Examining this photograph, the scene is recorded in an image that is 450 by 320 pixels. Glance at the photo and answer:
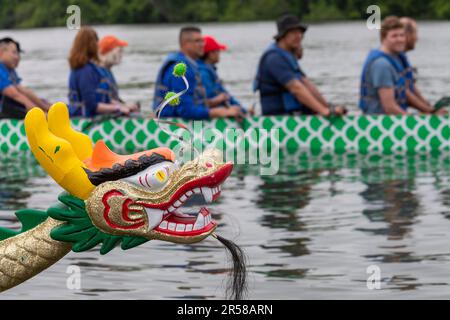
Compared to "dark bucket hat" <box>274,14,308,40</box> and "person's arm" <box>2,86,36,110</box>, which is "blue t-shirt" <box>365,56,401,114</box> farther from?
"person's arm" <box>2,86,36,110</box>

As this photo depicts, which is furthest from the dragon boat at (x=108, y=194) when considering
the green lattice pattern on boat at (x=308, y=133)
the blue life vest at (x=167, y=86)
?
the blue life vest at (x=167, y=86)

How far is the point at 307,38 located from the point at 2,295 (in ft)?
167

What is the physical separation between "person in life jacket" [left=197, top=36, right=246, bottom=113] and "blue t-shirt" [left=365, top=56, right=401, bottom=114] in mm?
1648

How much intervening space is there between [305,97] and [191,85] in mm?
1363

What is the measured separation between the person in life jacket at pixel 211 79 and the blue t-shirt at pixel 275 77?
0.39 metres

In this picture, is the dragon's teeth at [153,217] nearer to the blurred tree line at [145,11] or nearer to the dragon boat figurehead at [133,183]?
the dragon boat figurehead at [133,183]

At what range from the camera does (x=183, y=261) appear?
10.7 m

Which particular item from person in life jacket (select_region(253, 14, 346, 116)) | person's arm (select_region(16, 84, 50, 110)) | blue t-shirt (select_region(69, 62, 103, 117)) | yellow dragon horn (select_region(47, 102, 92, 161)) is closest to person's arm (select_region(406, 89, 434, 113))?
person in life jacket (select_region(253, 14, 346, 116))

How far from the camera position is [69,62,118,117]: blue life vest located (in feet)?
56.1

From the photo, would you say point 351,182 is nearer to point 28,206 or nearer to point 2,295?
point 28,206

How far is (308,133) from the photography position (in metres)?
17.2

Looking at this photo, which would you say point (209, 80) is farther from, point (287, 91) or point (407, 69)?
point (407, 69)

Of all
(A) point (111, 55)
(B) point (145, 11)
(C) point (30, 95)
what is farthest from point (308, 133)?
(B) point (145, 11)
